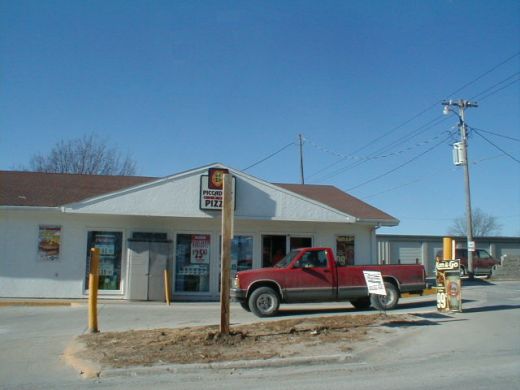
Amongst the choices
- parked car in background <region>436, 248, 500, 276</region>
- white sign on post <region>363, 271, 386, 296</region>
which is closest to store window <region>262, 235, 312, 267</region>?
white sign on post <region>363, 271, 386, 296</region>

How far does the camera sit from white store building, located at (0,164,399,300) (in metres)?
18.1

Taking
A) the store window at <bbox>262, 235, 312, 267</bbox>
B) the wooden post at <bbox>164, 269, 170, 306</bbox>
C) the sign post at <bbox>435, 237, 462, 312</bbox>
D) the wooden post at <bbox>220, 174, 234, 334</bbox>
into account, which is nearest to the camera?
the wooden post at <bbox>220, 174, 234, 334</bbox>

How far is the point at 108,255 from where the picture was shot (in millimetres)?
18969

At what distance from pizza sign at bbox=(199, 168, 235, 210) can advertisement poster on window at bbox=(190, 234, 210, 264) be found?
1.77 metres

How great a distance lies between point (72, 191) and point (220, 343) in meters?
13.3

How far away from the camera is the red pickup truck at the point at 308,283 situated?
48.1 feet

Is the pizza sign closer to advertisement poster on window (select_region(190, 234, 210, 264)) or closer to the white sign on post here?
advertisement poster on window (select_region(190, 234, 210, 264))

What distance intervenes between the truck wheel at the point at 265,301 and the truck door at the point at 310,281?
0.43 meters

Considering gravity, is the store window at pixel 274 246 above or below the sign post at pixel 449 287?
above

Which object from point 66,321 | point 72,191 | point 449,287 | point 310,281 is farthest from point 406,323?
point 72,191

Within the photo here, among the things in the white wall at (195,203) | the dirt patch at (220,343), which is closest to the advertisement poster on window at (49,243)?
the white wall at (195,203)

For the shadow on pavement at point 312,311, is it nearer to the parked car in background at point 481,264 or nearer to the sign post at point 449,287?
the sign post at point 449,287

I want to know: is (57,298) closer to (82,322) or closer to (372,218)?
(82,322)

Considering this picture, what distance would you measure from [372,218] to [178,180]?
288 inches
